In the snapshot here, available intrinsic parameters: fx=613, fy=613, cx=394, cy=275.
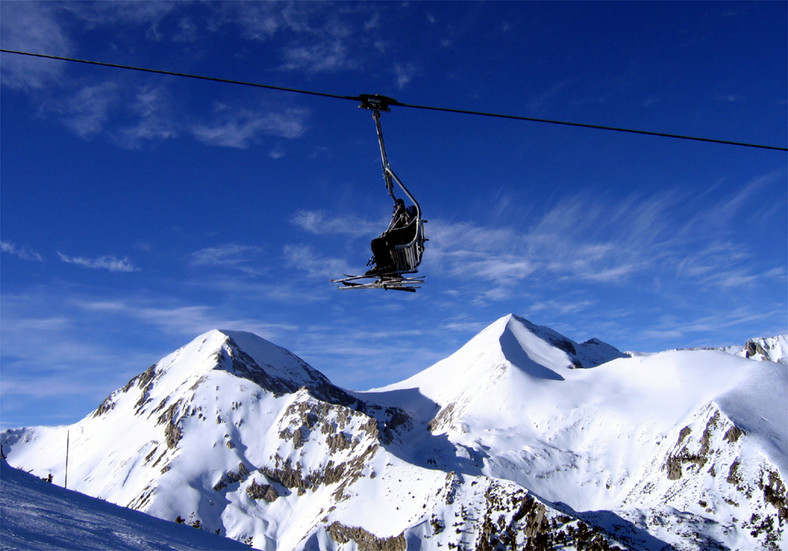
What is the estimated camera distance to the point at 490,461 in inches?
5753

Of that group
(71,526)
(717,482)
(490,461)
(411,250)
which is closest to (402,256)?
(411,250)

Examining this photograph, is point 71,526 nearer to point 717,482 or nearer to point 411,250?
point 411,250

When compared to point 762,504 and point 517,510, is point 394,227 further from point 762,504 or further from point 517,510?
point 762,504

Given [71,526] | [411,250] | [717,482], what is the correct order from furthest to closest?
1. [717,482]
2. [411,250]
3. [71,526]

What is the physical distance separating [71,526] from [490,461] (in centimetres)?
→ 14242

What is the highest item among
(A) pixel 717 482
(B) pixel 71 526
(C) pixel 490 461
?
(C) pixel 490 461

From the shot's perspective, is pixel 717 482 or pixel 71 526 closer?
pixel 71 526

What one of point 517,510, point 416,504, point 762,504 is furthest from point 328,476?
point 762,504

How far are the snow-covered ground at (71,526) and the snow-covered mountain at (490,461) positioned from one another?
2986 inches

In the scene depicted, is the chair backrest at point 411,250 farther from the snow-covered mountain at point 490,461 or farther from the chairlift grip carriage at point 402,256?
the snow-covered mountain at point 490,461

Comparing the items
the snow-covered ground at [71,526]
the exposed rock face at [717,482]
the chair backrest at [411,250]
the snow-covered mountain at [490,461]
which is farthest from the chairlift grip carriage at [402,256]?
the exposed rock face at [717,482]

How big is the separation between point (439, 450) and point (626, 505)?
168 feet

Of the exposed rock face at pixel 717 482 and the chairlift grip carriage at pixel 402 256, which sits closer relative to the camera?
the chairlift grip carriage at pixel 402 256

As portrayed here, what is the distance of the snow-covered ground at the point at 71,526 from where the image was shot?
11.0 metres
